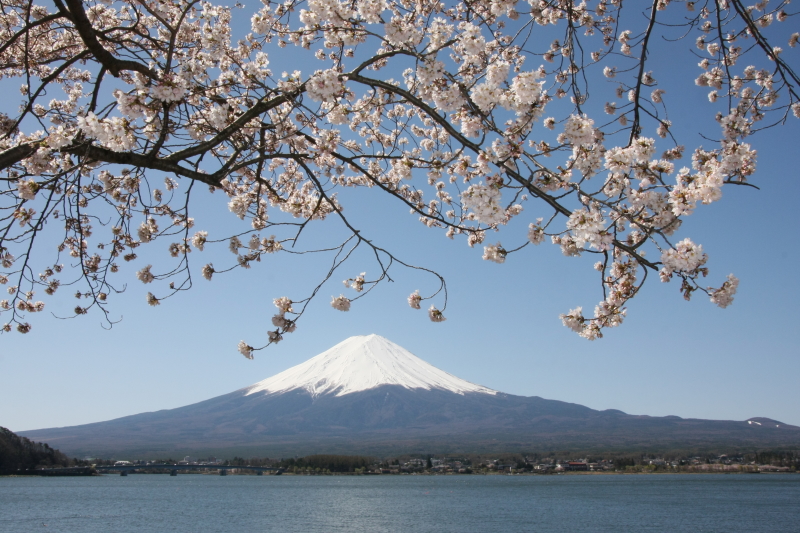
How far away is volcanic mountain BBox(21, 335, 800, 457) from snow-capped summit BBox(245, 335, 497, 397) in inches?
12.6

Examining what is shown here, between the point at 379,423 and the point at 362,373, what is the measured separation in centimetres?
2711

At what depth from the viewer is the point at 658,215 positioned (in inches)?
88.0

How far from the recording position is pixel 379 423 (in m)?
154

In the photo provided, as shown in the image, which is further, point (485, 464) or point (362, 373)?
point (362, 373)

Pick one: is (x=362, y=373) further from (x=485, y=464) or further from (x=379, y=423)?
(x=485, y=464)

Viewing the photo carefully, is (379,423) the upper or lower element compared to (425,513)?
upper

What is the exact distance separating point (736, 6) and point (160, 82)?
2.83m

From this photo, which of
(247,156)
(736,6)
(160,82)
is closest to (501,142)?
(736,6)

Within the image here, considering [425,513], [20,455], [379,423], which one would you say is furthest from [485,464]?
[379,423]

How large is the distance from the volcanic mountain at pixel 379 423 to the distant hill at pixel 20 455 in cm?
3386

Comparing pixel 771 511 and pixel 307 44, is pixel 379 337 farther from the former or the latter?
pixel 307 44

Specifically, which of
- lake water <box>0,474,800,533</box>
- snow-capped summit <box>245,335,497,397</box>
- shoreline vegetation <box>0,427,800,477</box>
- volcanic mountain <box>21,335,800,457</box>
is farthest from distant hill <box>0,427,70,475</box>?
snow-capped summit <box>245,335,497,397</box>

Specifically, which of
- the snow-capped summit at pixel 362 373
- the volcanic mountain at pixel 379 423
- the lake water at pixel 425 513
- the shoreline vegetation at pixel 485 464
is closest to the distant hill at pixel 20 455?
the shoreline vegetation at pixel 485 464

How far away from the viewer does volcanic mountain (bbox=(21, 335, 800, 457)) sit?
11456 cm
